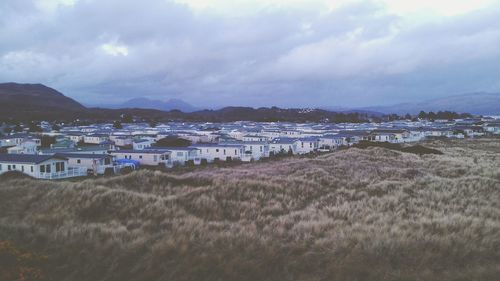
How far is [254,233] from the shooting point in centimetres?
1037

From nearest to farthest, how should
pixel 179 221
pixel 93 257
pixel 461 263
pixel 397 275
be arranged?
1. pixel 397 275
2. pixel 461 263
3. pixel 93 257
4. pixel 179 221

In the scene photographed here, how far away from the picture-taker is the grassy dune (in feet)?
27.2

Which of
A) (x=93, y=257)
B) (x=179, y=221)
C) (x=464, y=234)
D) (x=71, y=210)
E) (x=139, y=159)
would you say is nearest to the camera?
(x=93, y=257)

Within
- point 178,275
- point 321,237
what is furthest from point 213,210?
point 178,275

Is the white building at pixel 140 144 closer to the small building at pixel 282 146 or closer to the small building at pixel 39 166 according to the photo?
the small building at pixel 282 146

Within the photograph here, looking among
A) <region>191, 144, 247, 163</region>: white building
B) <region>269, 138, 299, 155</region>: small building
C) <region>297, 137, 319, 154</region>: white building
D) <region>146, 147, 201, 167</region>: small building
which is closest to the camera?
<region>146, 147, 201, 167</region>: small building

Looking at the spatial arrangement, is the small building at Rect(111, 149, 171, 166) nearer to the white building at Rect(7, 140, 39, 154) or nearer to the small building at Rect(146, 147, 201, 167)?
the small building at Rect(146, 147, 201, 167)

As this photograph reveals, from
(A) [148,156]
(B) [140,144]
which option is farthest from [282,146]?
(B) [140,144]

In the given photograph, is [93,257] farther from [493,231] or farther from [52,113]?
[52,113]

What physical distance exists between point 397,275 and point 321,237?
8.90 feet

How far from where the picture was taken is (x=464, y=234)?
1005 cm

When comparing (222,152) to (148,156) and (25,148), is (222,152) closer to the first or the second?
(148,156)

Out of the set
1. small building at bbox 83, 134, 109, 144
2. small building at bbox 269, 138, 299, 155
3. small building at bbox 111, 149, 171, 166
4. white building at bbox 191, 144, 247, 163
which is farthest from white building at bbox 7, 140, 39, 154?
small building at bbox 269, 138, 299, 155

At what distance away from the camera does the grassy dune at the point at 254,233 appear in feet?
27.2
